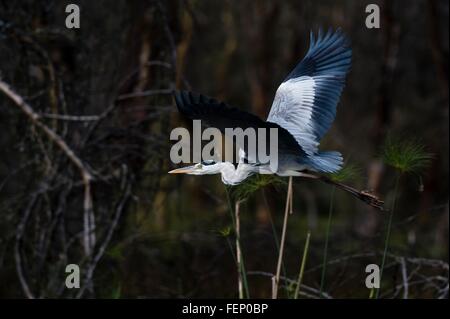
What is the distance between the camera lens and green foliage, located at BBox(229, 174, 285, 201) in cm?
390

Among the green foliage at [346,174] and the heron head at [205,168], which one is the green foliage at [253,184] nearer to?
the heron head at [205,168]

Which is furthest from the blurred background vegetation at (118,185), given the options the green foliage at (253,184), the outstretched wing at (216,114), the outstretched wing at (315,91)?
the outstretched wing at (216,114)

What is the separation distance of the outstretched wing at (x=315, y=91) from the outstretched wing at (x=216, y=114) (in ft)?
2.21

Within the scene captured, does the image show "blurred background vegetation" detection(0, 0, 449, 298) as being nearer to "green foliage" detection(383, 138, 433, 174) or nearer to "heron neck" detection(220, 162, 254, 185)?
"green foliage" detection(383, 138, 433, 174)

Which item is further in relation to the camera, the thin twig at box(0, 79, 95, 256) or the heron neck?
the thin twig at box(0, 79, 95, 256)

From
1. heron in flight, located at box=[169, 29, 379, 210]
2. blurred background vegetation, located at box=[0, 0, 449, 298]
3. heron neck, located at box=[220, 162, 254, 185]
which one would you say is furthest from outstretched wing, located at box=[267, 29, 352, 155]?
heron neck, located at box=[220, 162, 254, 185]

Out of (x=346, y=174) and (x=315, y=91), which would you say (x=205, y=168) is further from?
(x=315, y=91)

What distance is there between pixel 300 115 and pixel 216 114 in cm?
98

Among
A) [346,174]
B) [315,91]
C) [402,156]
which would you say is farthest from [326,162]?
[315,91]

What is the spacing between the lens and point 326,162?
12.6ft

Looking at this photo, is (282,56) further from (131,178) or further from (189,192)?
(131,178)

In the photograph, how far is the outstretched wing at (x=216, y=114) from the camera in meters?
3.39
